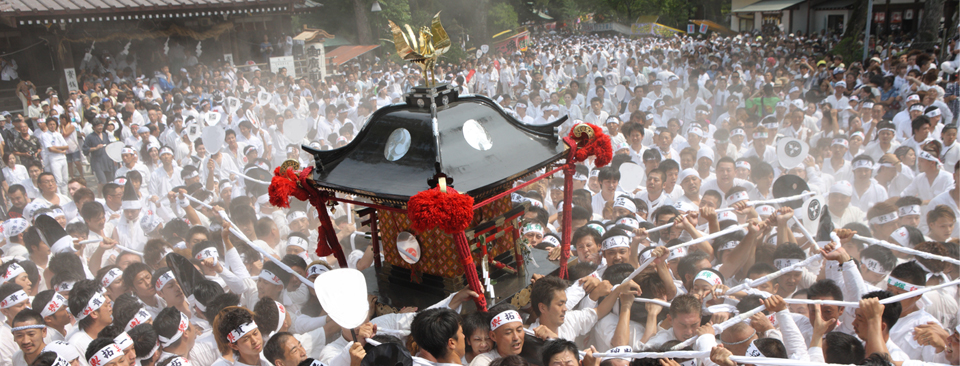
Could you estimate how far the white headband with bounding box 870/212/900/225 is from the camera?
552 cm

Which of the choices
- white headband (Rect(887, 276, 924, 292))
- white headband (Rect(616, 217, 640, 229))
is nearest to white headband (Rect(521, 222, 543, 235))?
white headband (Rect(616, 217, 640, 229))

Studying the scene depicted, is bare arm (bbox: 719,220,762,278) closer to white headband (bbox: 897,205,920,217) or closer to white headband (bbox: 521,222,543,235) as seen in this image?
white headband (bbox: 521,222,543,235)

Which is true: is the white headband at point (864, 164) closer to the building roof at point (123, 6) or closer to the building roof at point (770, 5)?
the building roof at point (123, 6)

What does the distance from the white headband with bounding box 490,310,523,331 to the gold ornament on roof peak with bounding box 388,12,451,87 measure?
1.54 meters

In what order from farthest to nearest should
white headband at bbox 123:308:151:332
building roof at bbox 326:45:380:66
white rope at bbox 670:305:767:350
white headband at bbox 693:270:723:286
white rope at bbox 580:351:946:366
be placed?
1. building roof at bbox 326:45:380:66
2. white headband at bbox 123:308:151:332
3. white headband at bbox 693:270:723:286
4. white rope at bbox 670:305:767:350
5. white rope at bbox 580:351:946:366

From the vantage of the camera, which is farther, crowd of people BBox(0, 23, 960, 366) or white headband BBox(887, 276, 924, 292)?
white headband BBox(887, 276, 924, 292)

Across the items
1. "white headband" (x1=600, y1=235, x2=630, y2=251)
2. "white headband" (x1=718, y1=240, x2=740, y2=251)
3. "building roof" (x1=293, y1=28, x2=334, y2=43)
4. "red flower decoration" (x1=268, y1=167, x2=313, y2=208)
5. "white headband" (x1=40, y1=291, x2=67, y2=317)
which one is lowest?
"white headband" (x1=718, y1=240, x2=740, y2=251)

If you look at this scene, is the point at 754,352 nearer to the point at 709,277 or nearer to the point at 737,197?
the point at 709,277

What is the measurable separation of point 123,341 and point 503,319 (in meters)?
2.35

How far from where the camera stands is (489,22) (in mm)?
30266

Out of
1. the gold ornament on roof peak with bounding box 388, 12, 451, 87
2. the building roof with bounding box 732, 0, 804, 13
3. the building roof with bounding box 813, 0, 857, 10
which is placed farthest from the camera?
the building roof with bounding box 732, 0, 804, 13

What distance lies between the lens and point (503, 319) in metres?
3.65

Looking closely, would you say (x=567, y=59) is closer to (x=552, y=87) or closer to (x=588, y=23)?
(x=552, y=87)

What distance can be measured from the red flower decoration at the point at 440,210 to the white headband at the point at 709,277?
1.85m
